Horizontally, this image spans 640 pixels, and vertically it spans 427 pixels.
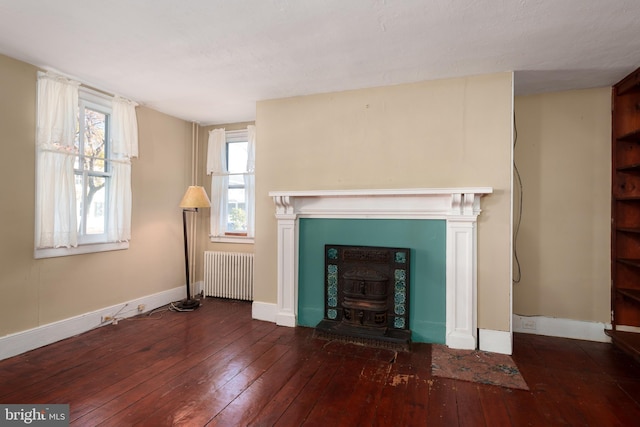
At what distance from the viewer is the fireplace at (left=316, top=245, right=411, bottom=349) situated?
2.97m

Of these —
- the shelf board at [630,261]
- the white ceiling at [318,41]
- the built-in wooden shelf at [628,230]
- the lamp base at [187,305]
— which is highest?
the white ceiling at [318,41]

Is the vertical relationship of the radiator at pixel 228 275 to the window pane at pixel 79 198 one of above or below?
below

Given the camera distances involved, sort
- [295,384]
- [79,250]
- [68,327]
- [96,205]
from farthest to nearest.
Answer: [96,205] → [79,250] → [68,327] → [295,384]

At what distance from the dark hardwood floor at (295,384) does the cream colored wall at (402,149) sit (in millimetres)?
678

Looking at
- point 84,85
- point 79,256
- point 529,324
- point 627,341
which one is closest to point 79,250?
point 79,256

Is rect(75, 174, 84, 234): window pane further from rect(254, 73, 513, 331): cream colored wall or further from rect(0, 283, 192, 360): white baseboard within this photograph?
rect(254, 73, 513, 331): cream colored wall

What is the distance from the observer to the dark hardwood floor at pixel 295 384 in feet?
6.16

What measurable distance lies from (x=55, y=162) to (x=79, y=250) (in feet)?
2.87

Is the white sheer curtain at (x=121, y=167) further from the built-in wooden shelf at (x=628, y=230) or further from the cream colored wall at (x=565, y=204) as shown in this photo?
the built-in wooden shelf at (x=628, y=230)

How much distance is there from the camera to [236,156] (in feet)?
14.7

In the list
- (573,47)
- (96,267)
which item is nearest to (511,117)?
(573,47)

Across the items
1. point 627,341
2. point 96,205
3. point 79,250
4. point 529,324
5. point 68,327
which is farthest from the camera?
point 96,205

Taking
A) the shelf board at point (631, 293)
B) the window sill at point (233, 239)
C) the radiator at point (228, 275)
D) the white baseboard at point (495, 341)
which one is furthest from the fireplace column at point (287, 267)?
the shelf board at point (631, 293)

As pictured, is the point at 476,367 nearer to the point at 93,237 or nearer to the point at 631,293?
the point at 631,293
